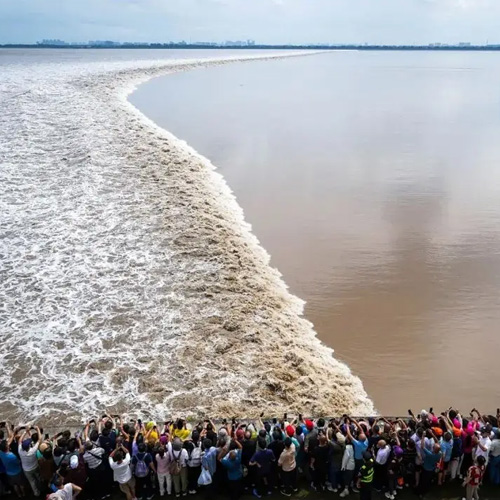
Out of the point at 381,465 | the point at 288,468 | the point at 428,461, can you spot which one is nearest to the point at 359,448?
the point at 381,465

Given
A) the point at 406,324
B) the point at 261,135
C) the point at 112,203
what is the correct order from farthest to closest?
the point at 261,135 → the point at 112,203 → the point at 406,324

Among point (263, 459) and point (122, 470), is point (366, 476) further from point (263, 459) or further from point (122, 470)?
point (122, 470)

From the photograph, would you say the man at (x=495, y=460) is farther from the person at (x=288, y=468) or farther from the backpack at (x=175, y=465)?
the backpack at (x=175, y=465)

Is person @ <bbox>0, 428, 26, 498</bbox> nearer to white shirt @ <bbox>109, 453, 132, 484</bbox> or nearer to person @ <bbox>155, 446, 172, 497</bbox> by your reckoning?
white shirt @ <bbox>109, 453, 132, 484</bbox>

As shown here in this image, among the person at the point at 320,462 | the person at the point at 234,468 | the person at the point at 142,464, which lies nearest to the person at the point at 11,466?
the person at the point at 142,464

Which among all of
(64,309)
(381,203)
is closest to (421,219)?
(381,203)

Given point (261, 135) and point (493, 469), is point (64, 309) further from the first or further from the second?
point (261, 135)
